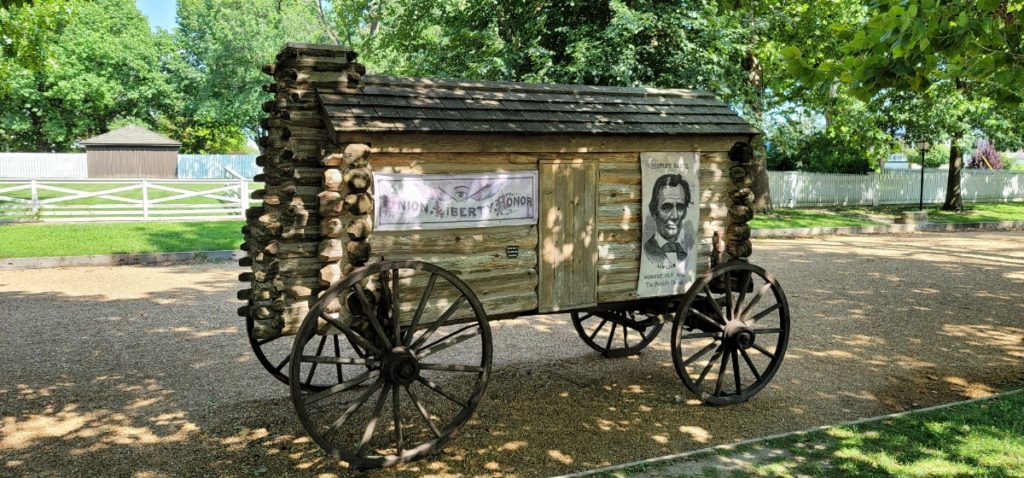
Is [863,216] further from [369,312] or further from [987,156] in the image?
[369,312]

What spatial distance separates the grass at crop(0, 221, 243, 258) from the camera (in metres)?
14.5

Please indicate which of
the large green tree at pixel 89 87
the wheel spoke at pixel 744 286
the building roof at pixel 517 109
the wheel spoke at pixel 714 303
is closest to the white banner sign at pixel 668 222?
the wheel spoke at pixel 714 303

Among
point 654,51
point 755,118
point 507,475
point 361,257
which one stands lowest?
point 507,475

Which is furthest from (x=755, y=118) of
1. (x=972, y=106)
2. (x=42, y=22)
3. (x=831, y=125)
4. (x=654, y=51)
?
(x=42, y=22)

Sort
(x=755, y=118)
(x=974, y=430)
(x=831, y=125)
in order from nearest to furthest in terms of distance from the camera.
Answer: (x=974, y=430)
(x=755, y=118)
(x=831, y=125)

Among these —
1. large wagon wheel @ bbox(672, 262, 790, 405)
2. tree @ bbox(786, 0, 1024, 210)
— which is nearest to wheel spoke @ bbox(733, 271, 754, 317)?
large wagon wheel @ bbox(672, 262, 790, 405)

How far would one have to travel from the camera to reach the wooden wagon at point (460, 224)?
523cm

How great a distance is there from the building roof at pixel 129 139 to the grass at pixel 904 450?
3898 centimetres

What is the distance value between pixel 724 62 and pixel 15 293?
13.8 m

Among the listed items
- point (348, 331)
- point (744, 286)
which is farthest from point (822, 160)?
point (348, 331)

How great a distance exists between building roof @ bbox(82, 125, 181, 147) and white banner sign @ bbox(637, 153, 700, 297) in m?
37.5

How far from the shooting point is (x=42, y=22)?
17.8 meters

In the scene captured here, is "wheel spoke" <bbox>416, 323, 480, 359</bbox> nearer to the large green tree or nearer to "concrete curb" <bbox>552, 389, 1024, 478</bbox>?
"concrete curb" <bbox>552, 389, 1024, 478</bbox>

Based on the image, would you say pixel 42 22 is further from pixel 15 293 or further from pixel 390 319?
pixel 390 319
